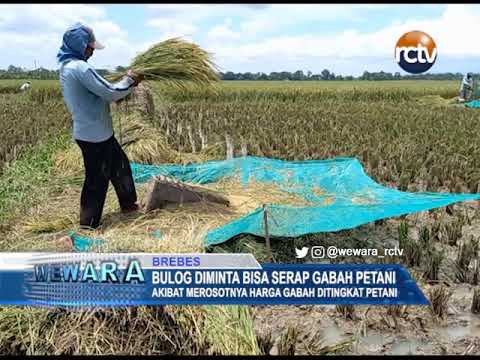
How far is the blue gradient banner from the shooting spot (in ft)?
8.71

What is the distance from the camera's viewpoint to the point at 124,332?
8.73 feet

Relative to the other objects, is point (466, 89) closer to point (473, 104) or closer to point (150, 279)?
point (473, 104)

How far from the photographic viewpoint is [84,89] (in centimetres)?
365

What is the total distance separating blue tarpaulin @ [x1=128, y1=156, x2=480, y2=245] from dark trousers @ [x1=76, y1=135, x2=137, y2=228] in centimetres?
91

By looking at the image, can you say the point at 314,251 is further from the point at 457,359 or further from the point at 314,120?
the point at 314,120

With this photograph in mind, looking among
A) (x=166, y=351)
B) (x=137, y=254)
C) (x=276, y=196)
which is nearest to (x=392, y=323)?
(x=166, y=351)

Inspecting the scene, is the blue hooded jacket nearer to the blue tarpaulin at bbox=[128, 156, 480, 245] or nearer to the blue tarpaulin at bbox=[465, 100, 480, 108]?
the blue tarpaulin at bbox=[128, 156, 480, 245]

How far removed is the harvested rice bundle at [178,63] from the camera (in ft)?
13.3

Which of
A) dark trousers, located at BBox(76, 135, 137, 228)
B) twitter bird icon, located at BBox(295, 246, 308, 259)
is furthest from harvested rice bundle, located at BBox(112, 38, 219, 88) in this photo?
twitter bird icon, located at BBox(295, 246, 308, 259)

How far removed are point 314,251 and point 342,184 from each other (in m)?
1.13

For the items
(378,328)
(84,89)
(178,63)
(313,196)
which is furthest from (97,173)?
(378,328)

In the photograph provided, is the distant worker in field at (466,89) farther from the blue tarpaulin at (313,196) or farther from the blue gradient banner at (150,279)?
the blue gradient banner at (150,279)

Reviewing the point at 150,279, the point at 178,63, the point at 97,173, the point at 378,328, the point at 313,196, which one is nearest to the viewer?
the point at 150,279

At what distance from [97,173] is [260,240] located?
125cm
